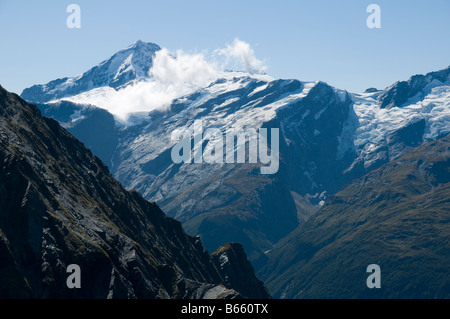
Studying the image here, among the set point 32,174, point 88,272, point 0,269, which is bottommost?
point 88,272

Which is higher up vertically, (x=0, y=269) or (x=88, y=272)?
(x=0, y=269)

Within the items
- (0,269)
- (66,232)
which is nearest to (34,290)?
(0,269)

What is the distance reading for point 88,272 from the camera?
173500mm
